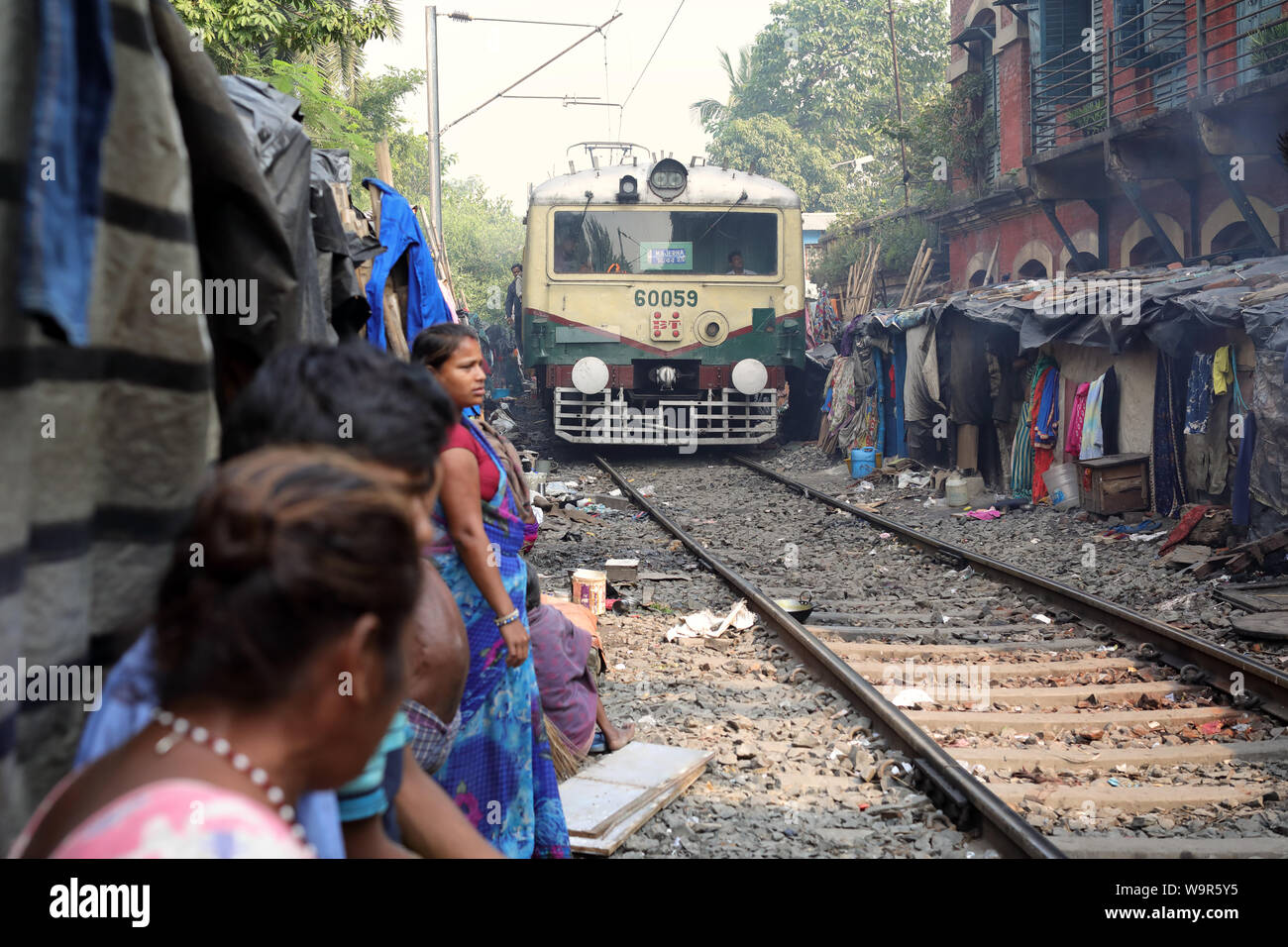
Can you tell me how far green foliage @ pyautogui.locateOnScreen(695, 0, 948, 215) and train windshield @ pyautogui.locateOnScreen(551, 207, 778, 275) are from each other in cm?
2978

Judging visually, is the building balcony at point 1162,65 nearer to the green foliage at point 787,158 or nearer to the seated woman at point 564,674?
the seated woman at point 564,674

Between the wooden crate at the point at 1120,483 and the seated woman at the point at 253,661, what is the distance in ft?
31.1

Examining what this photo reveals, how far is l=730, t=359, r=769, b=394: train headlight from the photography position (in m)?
14.3

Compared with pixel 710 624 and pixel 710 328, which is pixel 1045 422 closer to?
pixel 710 328

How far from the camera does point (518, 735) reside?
2998 mm

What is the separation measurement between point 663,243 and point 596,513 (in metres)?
4.63

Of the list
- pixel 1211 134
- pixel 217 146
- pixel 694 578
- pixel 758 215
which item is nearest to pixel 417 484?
pixel 217 146

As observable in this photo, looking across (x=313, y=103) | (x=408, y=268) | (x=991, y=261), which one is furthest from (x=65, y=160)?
(x=991, y=261)

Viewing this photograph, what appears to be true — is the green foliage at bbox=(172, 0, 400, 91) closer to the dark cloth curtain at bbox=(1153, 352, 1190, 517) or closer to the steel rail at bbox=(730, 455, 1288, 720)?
the steel rail at bbox=(730, 455, 1288, 720)

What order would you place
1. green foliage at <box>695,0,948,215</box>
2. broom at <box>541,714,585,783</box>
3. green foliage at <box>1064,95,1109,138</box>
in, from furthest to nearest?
green foliage at <box>695,0,948,215</box>, green foliage at <box>1064,95,1109,138</box>, broom at <box>541,714,585,783</box>

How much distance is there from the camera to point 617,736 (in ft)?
14.8

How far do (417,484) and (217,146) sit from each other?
83 cm

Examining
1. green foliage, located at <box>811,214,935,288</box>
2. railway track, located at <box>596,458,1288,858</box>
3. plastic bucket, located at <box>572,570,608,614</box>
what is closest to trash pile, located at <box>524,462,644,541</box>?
railway track, located at <box>596,458,1288,858</box>

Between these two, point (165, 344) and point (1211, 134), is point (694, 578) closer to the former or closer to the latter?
point (165, 344)
